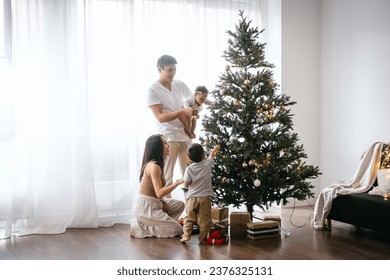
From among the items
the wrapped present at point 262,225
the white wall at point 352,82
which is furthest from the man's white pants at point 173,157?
the white wall at point 352,82

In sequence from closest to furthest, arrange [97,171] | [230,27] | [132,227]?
[132,227] < [97,171] < [230,27]

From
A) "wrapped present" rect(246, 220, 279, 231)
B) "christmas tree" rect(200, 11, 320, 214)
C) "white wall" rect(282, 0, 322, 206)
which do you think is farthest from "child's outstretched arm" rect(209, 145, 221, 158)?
"white wall" rect(282, 0, 322, 206)

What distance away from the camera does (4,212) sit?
513cm

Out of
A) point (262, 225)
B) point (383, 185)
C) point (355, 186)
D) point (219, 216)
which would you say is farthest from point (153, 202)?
→ point (383, 185)

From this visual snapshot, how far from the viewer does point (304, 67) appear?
22.1 feet

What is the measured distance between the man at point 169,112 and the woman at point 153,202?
9.8 inches

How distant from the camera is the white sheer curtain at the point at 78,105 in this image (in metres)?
5.16

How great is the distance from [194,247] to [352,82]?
3.04 m

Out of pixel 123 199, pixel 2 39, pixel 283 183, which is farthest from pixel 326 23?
pixel 2 39

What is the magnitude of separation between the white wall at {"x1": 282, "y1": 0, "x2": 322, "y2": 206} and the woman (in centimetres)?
233

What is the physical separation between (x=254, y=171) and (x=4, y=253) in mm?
2351

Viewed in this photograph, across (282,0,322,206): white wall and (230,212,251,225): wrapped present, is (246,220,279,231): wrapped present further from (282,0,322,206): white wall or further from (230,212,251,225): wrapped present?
(282,0,322,206): white wall

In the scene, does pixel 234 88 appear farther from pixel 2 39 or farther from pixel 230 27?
pixel 2 39

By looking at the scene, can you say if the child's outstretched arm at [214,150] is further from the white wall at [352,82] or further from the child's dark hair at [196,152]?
the white wall at [352,82]
